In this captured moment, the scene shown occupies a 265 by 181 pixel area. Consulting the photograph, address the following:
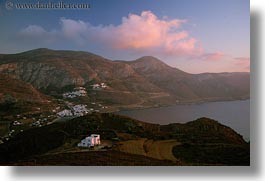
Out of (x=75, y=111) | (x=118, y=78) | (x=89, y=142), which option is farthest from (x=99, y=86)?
(x=89, y=142)

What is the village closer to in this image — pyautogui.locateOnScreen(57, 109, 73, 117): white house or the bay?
pyautogui.locateOnScreen(57, 109, 73, 117): white house

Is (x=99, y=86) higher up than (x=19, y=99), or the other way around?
(x=99, y=86)

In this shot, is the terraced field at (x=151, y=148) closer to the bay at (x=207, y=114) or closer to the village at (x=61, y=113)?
the bay at (x=207, y=114)

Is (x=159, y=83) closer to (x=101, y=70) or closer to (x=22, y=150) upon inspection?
(x=101, y=70)

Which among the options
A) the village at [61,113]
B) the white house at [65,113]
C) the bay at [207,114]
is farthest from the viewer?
the white house at [65,113]

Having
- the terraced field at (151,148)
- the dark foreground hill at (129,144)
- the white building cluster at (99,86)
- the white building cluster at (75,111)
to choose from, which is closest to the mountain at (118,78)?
the white building cluster at (99,86)

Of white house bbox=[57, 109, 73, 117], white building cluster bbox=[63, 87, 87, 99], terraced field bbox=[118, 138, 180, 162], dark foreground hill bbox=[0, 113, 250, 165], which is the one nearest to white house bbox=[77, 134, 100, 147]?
dark foreground hill bbox=[0, 113, 250, 165]

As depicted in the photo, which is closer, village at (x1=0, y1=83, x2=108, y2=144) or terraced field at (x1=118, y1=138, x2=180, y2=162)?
terraced field at (x1=118, y1=138, x2=180, y2=162)

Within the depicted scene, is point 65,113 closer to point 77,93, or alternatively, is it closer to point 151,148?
point 77,93
